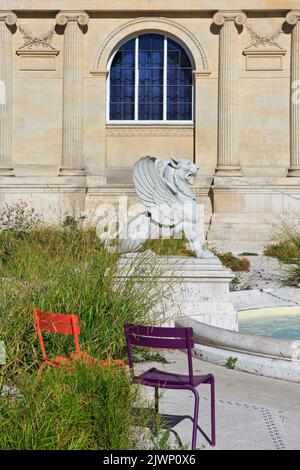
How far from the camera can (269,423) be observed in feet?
19.7

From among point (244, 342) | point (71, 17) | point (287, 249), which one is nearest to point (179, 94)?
point (71, 17)

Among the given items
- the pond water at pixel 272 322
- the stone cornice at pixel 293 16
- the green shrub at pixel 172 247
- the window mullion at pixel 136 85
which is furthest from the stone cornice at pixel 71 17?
the pond water at pixel 272 322

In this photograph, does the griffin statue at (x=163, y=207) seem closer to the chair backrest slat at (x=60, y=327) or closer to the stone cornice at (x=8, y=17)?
the chair backrest slat at (x=60, y=327)

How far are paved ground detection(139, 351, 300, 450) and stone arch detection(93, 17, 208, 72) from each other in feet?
65.8

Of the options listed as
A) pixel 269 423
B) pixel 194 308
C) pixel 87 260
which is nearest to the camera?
pixel 269 423

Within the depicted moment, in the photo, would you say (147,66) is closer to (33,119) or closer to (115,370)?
(33,119)

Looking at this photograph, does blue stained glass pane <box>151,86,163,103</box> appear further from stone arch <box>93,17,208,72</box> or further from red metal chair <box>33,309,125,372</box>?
red metal chair <box>33,309,125,372</box>

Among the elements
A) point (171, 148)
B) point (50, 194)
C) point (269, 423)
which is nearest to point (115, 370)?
point (269, 423)

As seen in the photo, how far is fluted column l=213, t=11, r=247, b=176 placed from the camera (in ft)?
83.9

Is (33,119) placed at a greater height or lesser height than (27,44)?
lesser

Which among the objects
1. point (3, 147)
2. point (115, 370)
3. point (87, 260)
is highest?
point (3, 147)

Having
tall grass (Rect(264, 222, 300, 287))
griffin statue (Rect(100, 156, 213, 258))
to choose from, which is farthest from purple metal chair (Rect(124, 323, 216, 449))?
tall grass (Rect(264, 222, 300, 287))

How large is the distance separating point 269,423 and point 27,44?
2296cm

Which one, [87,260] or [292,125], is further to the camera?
[292,125]
